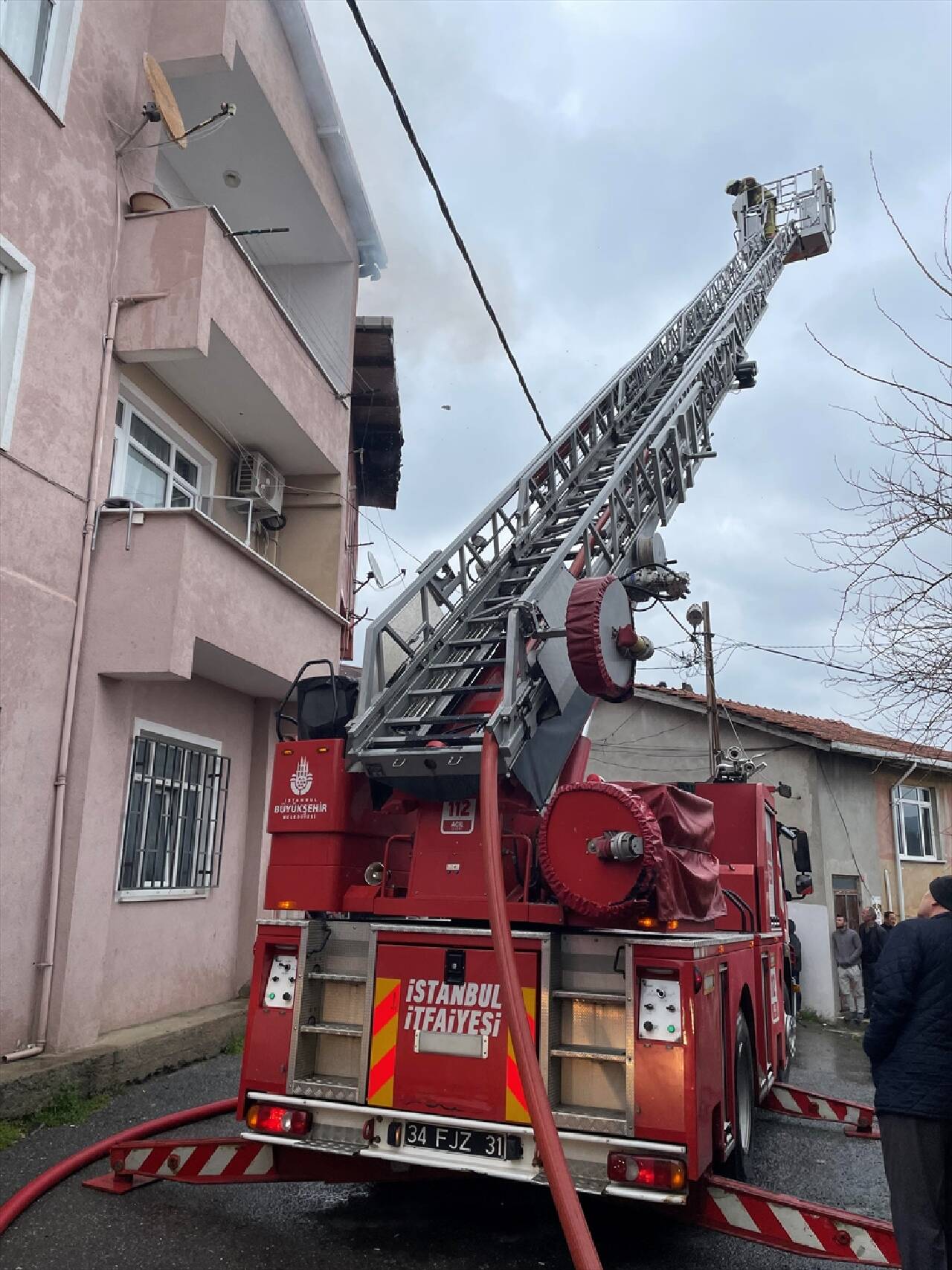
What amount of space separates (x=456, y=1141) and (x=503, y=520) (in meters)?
4.26

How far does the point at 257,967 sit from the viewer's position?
5.02 m

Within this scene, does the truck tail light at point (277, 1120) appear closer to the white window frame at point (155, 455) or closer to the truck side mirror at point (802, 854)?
the truck side mirror at point (802, 854)

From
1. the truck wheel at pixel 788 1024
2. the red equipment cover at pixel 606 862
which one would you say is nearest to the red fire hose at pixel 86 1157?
the red equipment cover at pixel 606 862

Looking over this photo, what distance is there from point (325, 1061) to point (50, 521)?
4798 mm

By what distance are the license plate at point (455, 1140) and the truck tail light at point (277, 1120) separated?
0.44 meters

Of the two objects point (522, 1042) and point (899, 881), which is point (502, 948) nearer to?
point (522, 1042)

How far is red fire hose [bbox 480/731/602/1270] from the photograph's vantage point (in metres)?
3.47

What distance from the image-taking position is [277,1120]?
15.3 feet

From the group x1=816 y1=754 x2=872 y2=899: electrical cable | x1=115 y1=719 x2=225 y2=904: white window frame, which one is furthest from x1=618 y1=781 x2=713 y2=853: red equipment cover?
x1=816 y1=754 x2=872 y2=899: electrical cable

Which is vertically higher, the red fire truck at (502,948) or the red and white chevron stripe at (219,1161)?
the red fire truck at (502,948)

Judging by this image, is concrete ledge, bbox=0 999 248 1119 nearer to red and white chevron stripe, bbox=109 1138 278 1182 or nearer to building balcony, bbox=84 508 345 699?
red and white chevron stripe, bbox=109 1138 278 1182

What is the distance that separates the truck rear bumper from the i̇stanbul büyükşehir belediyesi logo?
1.51 m

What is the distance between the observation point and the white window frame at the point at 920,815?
18625 mm

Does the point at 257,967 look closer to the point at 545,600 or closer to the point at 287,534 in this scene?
the point at 545,600
